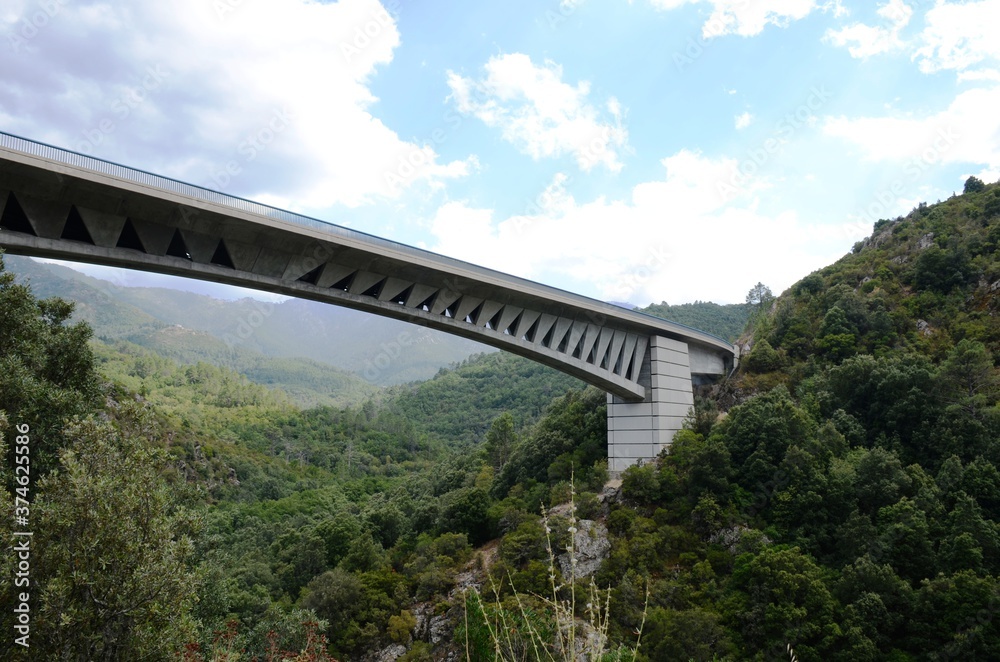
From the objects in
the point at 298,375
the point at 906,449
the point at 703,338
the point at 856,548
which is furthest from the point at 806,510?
the point at 298,375

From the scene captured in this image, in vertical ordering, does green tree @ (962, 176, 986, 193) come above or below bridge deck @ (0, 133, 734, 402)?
above

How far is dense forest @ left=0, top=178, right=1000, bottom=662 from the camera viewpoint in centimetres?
702

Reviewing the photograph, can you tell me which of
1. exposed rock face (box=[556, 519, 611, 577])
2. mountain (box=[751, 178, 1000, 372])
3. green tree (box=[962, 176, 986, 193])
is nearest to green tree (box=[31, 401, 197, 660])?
exposed rock face (box=[556, 519, 611, 577])

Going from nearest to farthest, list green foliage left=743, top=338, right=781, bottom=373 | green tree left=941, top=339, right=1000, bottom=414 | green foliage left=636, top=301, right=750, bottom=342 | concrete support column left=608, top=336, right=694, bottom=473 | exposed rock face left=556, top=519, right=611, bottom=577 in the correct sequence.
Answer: exposed rock face left=556, top=519, right=611, bottom=577 < green tree left=941, top=339, right=1000, bottom=414 < concrete support column left=608, top=336, right=694, bottom=473 < green foliage left=743, top=338, right=781, bottom=373 < green foliage left=636, top=301, right=750, bottom=342

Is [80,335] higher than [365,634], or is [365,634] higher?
[80,335]

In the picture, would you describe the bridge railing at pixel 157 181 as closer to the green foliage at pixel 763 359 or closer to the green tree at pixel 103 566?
the green tree at pixel 103 566

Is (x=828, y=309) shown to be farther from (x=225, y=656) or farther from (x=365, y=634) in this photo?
(x=225, y=656)

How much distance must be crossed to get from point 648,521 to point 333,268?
46.0ft

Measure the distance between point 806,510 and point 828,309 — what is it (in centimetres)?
1477

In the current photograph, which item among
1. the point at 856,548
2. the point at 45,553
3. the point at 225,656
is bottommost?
the point at 856,548

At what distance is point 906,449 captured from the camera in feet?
69.6

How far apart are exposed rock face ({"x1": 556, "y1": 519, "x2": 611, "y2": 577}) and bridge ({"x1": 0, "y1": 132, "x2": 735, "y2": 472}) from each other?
4655 mm

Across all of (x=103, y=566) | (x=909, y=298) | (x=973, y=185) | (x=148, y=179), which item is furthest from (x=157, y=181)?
(x=973, y=185)

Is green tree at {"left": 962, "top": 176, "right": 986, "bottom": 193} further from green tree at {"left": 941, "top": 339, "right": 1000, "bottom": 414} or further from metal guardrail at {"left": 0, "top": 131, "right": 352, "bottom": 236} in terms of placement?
metal guardrail at {"left": 0, "top": 131, "right": 352, "bottom": 236}
